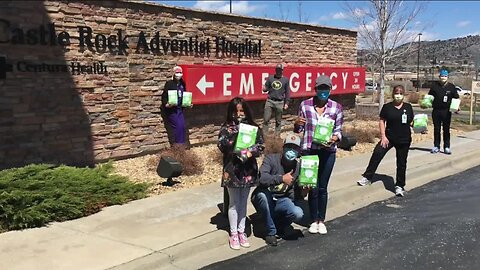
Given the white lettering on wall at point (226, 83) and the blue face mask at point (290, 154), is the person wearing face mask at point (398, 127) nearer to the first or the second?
the blue face mask at point (290, 154)

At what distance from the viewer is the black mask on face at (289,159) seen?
574 centimetres

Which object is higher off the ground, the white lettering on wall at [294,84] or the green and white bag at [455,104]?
the white lettering on wall at [294,84]

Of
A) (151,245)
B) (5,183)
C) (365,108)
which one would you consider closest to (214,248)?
(151,245)

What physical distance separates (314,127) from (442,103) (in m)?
7.05

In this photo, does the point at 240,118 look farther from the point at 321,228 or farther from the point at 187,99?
the point at 187,99

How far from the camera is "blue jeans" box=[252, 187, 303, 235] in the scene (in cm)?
577

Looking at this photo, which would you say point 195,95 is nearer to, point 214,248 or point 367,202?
point 367,202

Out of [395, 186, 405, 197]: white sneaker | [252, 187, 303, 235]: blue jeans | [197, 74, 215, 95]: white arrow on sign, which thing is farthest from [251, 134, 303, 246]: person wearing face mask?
[197, 74, 215, 95]: white arrow on sign

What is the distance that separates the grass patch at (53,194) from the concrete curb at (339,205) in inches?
67.8

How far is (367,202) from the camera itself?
807 centimetres

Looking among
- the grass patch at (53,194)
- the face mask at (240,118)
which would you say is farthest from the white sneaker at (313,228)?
the grass patch at (53,194)

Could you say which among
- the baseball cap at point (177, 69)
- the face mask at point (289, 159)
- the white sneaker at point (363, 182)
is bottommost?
the white sneaker at point (363, 182)

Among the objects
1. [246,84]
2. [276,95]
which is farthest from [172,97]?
[276,95]

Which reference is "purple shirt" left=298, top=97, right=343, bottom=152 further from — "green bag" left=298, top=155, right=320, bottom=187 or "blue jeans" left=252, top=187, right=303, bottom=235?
"blue jeans" left=252, top=187, right=303, bottom=235
